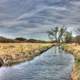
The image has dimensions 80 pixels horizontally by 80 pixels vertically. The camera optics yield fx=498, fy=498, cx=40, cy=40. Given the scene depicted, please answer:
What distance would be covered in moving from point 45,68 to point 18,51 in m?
1.44

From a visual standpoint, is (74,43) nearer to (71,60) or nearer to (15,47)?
(71,60)

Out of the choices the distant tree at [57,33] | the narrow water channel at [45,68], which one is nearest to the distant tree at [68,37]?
the distant tree at [57,33]

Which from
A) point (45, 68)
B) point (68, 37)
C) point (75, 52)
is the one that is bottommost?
point (45, 68)

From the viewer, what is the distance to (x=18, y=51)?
17047mm

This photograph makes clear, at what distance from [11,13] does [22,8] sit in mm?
387

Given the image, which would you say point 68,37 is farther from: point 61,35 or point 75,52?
point 75,52

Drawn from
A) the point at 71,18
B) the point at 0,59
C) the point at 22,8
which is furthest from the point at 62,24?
the point at 0,59

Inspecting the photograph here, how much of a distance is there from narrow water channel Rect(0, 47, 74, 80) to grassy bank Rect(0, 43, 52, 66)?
0.76ft

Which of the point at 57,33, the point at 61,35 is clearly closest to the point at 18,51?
the point at 61,35

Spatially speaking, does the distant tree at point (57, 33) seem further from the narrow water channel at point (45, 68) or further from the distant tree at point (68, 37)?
the narrow water channel at point (45, 68)

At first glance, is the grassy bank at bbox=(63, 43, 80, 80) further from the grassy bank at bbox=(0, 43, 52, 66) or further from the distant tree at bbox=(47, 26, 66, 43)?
the grassy bank at bbox=(0, 43, 52, 66)

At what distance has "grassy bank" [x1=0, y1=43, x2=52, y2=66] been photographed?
16297 mm

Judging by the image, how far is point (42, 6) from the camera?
15.6m

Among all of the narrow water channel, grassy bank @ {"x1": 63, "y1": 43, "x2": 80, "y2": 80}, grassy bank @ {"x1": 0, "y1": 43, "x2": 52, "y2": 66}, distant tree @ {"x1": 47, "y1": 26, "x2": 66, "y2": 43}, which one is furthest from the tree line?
the narrow water channel
